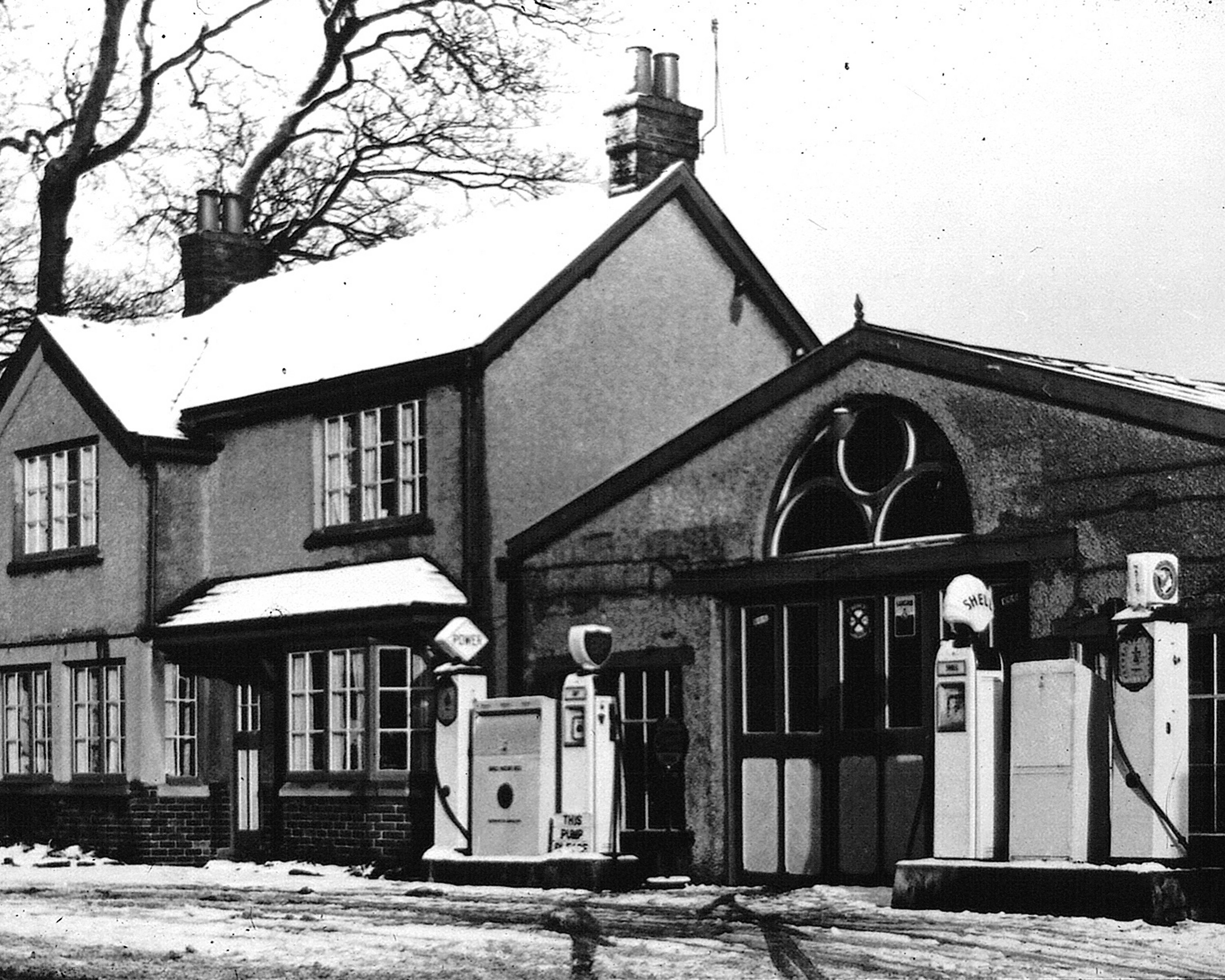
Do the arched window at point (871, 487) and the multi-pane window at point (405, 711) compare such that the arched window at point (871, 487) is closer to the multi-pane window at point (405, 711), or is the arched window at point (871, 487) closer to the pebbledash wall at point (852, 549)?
the pebbledash wall at point (852, 549)

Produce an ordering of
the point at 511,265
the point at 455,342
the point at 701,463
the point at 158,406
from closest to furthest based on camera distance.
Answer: the point at 701,463 → the point at 455,342 → the point at 511,265 → the point at 158,406

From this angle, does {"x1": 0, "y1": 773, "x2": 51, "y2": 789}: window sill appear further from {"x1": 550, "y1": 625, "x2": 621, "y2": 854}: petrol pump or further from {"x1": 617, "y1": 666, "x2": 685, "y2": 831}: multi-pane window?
{"x1": 550, "y1": 625, "x2": 621, "y2": 854}: petrol pump

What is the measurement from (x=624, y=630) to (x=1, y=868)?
25.5 ft

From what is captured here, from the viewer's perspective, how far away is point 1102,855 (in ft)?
52.4

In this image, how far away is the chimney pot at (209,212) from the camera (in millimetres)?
31203

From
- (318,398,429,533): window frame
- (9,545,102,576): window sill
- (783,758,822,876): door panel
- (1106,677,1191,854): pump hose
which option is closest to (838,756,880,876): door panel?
Answer: (783,758,822,876): door panel

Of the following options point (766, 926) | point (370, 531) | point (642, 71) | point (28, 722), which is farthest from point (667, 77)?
point (766, 926)

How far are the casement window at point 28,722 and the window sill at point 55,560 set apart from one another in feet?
4.03

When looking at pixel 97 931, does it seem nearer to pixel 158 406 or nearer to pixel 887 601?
pixel 887 601

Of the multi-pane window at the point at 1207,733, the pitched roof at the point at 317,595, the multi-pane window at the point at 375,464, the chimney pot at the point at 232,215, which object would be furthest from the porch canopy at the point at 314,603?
the multi-pane window at the point at 1207,733

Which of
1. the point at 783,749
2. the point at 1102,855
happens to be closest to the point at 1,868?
the point at 783,749

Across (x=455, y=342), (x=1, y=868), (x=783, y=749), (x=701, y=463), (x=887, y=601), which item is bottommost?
(x=1, y=868)

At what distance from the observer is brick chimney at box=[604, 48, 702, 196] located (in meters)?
25.5

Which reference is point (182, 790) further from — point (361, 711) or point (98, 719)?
point (361, 711)
